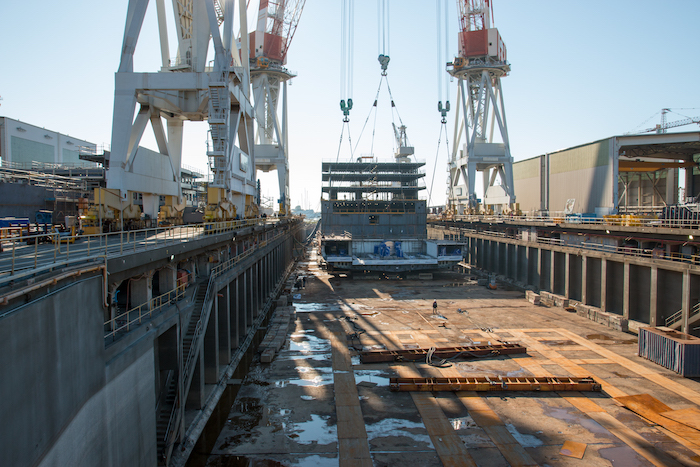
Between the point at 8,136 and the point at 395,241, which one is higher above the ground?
the point at 8,136

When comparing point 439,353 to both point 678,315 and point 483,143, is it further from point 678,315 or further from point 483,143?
point 483,143

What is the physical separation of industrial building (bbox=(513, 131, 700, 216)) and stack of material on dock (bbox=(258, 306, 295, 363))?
2840 cm

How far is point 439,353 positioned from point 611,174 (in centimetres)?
3264

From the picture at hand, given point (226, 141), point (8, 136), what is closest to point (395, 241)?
point (226, 141)

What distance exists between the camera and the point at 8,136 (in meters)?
49.1

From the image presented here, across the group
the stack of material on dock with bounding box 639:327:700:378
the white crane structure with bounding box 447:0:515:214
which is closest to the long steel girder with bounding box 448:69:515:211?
the white crane structure with bounding box 447:0:515:214

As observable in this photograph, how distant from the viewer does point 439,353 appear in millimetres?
19688

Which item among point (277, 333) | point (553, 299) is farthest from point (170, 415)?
point (553, 299)

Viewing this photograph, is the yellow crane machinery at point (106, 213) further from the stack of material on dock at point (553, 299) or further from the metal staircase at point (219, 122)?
the stack of material on dock at point (553, 299)

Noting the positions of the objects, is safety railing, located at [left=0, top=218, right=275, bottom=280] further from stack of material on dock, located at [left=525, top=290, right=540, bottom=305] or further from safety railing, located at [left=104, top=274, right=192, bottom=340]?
stack of material on dock, located at [left=525, top=290, right=540, bottom=305]

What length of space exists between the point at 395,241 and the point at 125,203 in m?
33.0

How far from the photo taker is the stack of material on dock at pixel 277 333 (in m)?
19.8

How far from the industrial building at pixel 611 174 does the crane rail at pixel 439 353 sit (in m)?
19.9

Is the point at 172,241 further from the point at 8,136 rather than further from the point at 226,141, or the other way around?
the point at 8,136
